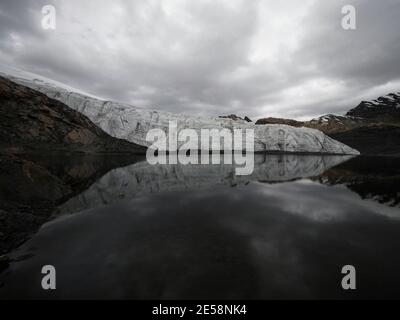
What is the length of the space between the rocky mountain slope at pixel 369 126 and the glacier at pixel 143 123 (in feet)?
71.9

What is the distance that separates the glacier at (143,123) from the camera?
196 feet

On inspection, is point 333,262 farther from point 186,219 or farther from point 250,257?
point 186,219

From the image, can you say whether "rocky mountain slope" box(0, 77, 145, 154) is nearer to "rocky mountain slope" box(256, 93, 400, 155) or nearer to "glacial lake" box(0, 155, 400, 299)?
"glacial lake" box(0, 155, 400, 299)

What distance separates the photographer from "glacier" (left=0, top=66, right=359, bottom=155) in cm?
5971

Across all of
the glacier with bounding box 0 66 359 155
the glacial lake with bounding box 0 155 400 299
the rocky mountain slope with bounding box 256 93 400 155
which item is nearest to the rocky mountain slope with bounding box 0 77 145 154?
the glacier with bounding box 0 66 359 155

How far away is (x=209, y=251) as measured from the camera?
5.15 metres

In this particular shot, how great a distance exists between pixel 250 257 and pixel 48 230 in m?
5.59

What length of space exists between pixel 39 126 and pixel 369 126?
128234 mm

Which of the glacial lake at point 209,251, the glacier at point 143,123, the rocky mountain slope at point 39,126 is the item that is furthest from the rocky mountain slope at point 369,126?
the rocky mountain slope at point 39,126

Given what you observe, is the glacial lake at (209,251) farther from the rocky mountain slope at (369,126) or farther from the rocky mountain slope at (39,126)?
the rocky mountain slope at (369,126)

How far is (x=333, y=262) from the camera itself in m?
4.74

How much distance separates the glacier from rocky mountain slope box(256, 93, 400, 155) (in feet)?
71.9

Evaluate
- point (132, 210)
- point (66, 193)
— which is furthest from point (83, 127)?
point (132, 210)

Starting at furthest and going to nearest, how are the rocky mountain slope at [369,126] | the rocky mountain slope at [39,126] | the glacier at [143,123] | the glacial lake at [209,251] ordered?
the rocky mountain slope at [369,126], the glacier at [143,123], the rocky mountain slope at [39,126], the glacial lake at [209,251]
